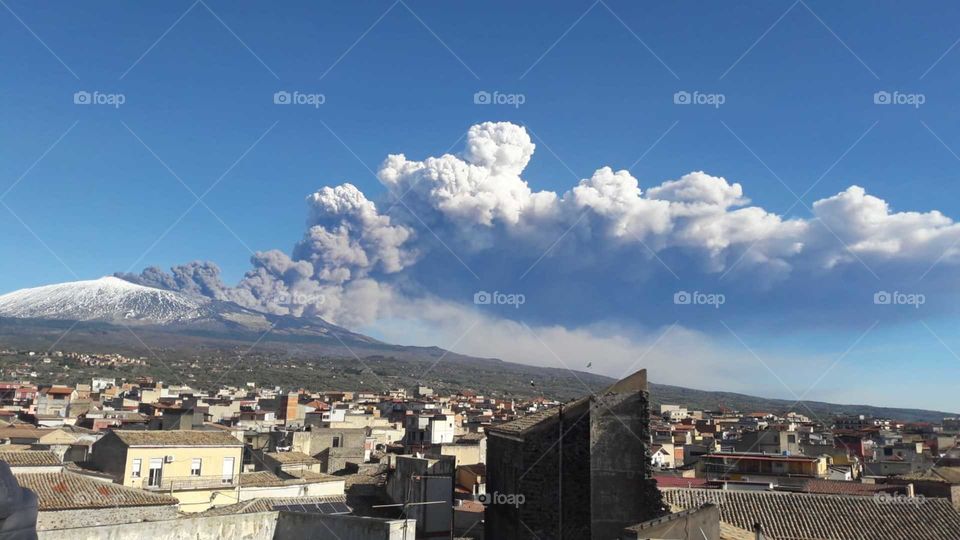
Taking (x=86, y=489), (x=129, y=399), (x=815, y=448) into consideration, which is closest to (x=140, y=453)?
(x=86, y=489)

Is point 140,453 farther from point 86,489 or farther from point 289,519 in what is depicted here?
point 289,519

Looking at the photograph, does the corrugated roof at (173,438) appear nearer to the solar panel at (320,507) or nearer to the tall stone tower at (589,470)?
the solar panel at (320,507)

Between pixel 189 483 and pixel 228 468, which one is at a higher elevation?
pixel 228 468

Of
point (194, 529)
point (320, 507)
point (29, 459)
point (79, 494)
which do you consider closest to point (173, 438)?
point (29, 459)

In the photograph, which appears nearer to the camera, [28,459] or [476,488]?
[28,459]

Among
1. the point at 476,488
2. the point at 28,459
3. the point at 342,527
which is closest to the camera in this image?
the point at 342,527

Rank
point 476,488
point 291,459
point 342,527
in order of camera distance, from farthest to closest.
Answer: point 291,459 < point 476,488 < point 342,527

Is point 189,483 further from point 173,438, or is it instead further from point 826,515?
point 826,515

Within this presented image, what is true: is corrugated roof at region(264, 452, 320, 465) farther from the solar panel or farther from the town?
the solar panel
